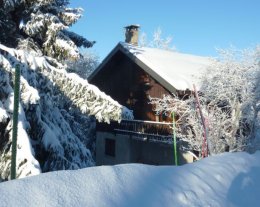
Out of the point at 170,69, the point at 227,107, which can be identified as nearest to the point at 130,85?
the point at 170,69

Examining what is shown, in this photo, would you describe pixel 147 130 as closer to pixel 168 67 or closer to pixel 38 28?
pixel 168 67

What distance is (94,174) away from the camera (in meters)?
3.49

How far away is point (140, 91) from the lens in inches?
786

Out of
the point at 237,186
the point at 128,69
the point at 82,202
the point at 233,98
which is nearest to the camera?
the point at 82,202

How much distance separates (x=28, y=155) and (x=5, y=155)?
124 centimetres

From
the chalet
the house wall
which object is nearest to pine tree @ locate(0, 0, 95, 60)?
the chalet

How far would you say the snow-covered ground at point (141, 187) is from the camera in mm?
2924

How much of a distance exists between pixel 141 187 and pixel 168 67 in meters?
15.2

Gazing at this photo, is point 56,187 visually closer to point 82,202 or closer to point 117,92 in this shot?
point 82,202

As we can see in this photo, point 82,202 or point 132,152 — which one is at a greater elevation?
point 82,202

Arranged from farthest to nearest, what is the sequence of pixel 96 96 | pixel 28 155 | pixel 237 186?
pixel 96 96 < pixel 28 155 < pixel 237 186

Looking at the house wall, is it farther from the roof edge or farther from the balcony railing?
the roof edge

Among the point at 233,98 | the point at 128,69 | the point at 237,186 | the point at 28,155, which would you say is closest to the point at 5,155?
the point at 28,155

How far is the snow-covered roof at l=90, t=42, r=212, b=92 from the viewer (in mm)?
16000
